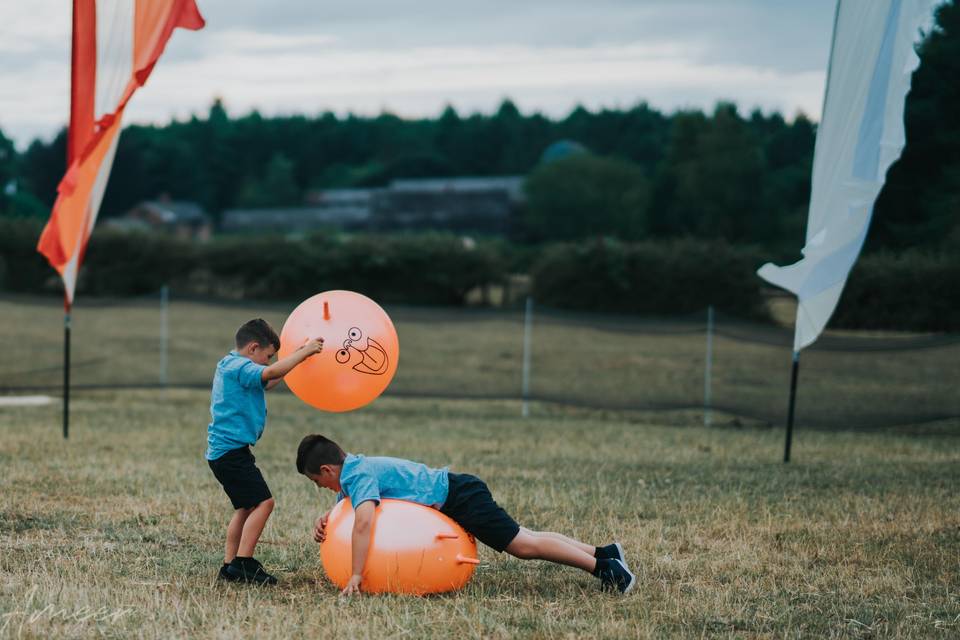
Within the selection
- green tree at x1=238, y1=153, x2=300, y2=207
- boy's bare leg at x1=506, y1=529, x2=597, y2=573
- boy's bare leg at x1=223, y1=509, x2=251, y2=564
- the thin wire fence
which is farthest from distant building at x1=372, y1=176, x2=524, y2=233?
boy's bare leg at x1=506, y1=529, x2=597, y2=573

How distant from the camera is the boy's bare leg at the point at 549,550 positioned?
6.23 metres

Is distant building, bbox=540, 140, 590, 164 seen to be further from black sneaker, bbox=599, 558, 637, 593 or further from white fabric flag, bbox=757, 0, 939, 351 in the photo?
black sneaker, bbox=599, 558, 637, 593

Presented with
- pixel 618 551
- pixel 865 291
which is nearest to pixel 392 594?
pixel 618 551

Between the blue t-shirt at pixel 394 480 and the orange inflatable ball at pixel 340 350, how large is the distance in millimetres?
577

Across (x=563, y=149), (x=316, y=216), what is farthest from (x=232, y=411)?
(x=563, y=149)

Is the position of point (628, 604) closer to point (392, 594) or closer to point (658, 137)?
point (392, 594)

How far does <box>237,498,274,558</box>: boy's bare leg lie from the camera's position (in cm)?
641

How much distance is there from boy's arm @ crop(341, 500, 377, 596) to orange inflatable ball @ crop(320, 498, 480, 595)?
5 cm

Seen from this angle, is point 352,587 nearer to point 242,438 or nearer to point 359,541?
point 359,541

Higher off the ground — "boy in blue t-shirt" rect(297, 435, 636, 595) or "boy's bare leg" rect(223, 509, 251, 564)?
"boy in blue t-shirt" rect(297, 435, 636, 595)

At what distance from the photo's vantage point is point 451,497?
627cm

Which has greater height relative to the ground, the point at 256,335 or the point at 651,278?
the point at 256,335

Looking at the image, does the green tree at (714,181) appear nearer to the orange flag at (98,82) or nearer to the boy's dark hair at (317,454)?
the orange flag at (98,82)

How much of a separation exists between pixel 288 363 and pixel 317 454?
557mm
